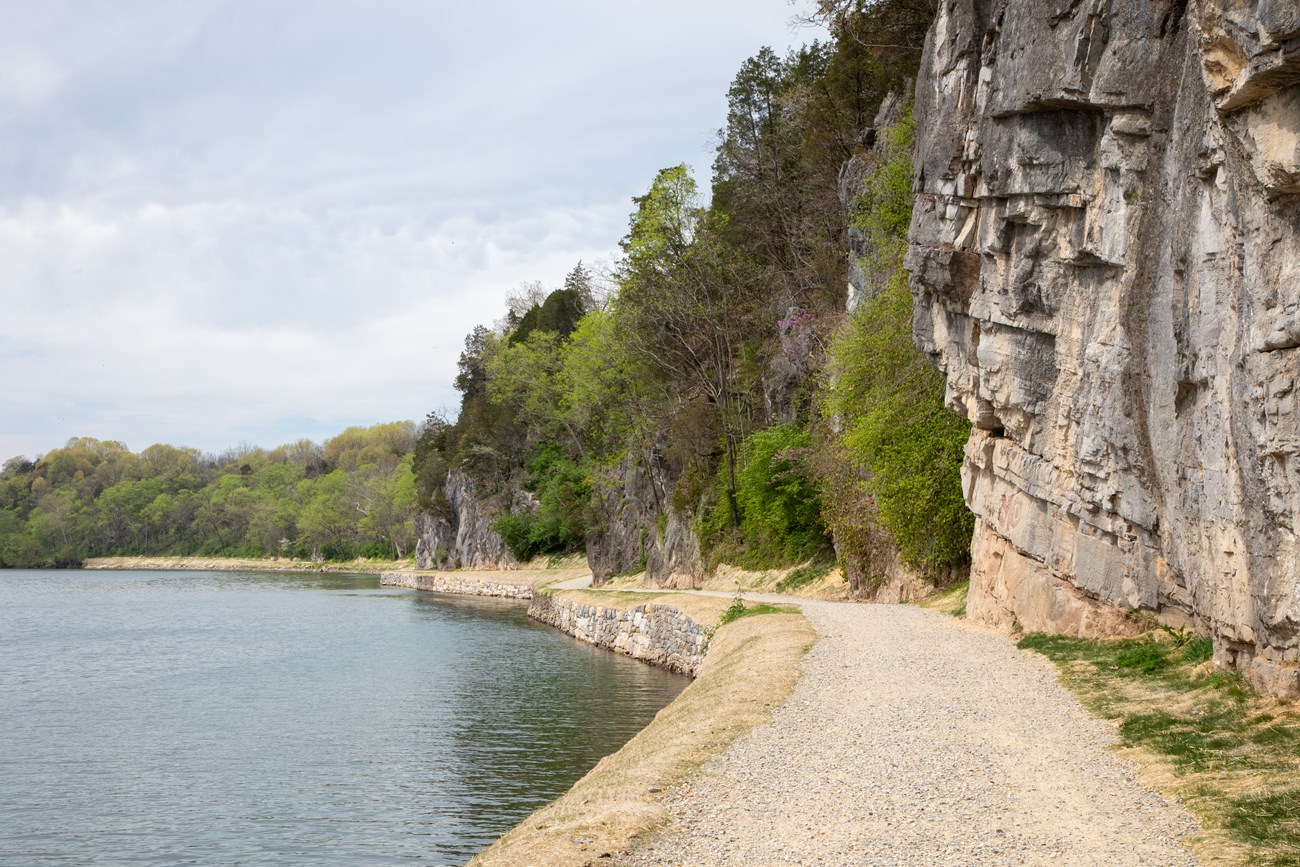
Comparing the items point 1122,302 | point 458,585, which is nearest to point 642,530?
A: point 458,585

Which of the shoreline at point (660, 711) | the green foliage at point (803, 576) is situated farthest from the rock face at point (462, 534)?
the green foliage at point (803, 576)

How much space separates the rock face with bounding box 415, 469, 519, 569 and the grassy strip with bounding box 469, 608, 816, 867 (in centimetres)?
5409

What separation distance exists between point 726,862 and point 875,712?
17.5ft

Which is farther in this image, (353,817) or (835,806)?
(353,817)

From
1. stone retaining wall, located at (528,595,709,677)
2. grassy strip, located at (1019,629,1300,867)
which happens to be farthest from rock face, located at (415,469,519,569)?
grassy strip, located at (1019,629,1300,867)

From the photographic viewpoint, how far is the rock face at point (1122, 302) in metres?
9.60

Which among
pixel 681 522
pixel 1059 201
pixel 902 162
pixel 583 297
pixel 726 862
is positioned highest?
pixel 583 297

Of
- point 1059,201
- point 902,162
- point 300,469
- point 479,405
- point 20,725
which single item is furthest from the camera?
point 300,469

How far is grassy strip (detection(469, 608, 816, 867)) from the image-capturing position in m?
7.75

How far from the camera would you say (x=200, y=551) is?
13775 centimetres

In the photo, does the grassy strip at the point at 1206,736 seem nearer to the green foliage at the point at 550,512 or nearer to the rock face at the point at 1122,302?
the rock face at the point at 1122,302

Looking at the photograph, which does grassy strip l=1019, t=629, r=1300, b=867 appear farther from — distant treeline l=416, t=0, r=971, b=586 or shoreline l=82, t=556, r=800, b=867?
distant treeline l=416, t=0, r=971, b=586

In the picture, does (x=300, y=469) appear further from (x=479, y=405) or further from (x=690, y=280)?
(x=690, y=280)

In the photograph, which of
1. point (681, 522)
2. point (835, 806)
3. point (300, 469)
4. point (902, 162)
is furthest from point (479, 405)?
point (300, 469)
